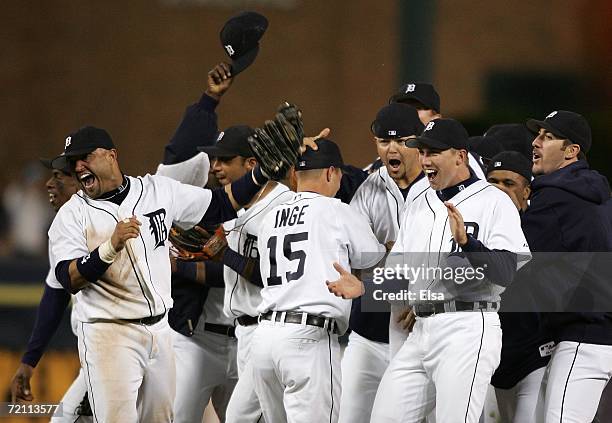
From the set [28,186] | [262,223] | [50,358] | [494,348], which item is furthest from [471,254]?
[28,186]

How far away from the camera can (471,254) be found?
209 inches

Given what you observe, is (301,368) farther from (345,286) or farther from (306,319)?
(345,286)

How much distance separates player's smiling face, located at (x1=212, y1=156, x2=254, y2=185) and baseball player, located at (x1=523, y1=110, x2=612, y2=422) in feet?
5.45

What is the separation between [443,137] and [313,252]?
85cm

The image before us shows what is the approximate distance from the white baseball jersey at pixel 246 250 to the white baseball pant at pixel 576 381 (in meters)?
1.64

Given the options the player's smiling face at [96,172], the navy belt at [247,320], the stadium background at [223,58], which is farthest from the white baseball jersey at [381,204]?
the stadium background at [223,58]

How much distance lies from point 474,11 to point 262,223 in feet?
31.8

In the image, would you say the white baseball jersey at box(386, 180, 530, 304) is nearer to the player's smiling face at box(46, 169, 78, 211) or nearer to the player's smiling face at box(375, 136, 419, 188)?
the player's smiling face at box(375, 136, 419, 188)

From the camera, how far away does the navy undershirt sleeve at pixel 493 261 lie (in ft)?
17.3

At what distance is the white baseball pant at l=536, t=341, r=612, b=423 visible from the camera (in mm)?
5855

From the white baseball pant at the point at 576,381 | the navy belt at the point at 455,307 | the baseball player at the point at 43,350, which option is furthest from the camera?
the baseball player at the point at 43,350

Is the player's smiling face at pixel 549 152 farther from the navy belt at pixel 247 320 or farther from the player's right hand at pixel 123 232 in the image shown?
the player's right hand at pixel 123 232

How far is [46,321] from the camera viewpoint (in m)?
6.65

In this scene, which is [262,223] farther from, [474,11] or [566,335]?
[474,11]
